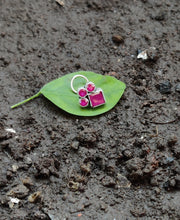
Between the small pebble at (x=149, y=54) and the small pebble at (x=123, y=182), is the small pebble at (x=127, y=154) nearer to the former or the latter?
the small pebble at (x=123, y=182)

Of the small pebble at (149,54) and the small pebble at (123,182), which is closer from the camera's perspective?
the small pebble at (123,182)

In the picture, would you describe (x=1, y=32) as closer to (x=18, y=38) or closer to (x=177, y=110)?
(x=18, y=38)

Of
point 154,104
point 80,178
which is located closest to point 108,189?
point 80,178

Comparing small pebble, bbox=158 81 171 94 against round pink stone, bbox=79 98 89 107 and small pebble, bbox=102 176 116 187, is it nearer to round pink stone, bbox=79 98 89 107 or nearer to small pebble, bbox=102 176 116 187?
round pink stone, bbox=79 98 89 107

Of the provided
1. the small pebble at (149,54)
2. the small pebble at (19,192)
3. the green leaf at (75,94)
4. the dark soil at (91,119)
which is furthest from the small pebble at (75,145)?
the small pebble at (149,54)

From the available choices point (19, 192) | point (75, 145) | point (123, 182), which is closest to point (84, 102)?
point (75, 145)

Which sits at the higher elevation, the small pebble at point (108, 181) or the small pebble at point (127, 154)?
the small pebble at point (127, 154)
